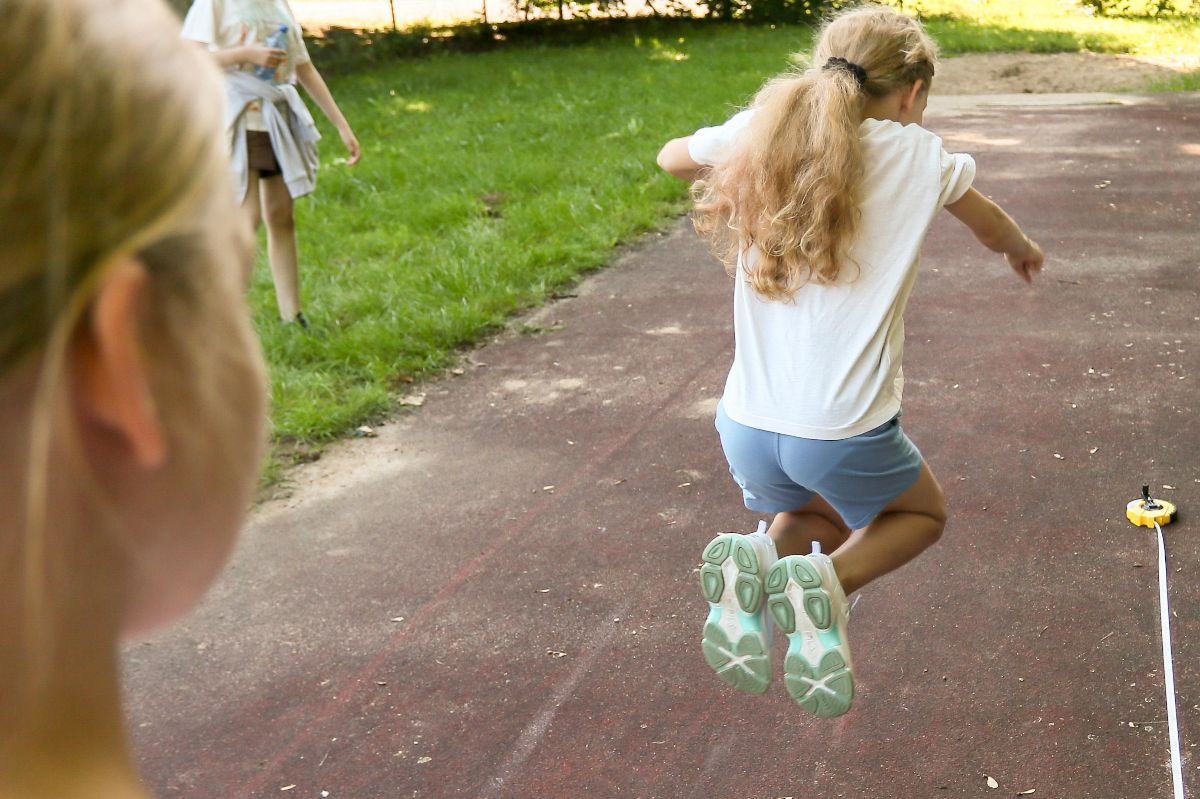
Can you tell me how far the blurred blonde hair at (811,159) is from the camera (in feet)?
10.0

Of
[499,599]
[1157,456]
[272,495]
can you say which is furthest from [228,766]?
[1157,456]

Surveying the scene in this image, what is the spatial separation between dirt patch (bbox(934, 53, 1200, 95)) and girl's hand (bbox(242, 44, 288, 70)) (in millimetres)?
10049

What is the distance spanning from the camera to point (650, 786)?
316 cm

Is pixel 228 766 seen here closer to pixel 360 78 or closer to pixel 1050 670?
pixel 1050 670

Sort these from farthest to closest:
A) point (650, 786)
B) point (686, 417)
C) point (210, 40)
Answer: point (210, 40) → point (686, 417) → point (650, 786)

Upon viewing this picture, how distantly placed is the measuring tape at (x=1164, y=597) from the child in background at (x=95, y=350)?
291 centimetres

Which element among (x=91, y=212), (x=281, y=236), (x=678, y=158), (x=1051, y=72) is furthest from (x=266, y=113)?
(x=1051, y=72)

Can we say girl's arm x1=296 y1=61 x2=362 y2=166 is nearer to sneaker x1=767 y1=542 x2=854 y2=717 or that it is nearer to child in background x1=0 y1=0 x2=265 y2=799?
sneaker x1=767 y1=542 x2=854 y2=717

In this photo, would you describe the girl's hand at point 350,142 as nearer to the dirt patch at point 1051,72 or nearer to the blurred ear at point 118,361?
the blurred ear at point 118,361

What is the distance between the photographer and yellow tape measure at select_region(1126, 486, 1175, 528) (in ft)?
14.2

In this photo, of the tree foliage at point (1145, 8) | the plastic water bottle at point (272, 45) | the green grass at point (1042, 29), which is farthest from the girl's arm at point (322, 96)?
the tree foliage at point (1145, 8)

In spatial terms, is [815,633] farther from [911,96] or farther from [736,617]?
[911,96]

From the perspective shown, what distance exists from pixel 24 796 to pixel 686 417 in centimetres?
503

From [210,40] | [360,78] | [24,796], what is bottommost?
[360,78]
